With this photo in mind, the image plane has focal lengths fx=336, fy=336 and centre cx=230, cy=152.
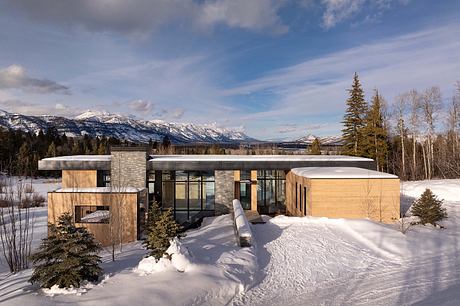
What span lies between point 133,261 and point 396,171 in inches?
1369

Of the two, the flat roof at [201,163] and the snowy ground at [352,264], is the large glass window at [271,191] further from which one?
the snowy ground at [352,264]

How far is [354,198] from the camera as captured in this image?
50.5 feet

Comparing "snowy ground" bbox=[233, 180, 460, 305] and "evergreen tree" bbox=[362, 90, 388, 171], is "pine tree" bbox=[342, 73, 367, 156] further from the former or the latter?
"snowy ground" bbox=[233, 180, 460, 305]

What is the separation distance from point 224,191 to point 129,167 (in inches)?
211

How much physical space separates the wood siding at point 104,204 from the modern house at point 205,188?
37mm

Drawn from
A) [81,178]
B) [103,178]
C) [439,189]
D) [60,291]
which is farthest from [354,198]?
[81,178]

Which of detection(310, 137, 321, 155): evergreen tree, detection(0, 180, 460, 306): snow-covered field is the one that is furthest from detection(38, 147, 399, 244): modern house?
detection(310, 137, 321, 155): evergreen tree

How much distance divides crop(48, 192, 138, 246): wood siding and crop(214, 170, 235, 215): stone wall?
575 centimetres

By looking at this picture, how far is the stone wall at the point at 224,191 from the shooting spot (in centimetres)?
1884

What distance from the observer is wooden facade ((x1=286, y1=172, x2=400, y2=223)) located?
15195mm

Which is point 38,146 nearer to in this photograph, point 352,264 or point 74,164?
point 74,164

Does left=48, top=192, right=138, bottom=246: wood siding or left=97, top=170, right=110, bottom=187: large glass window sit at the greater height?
left=97, top=170, right=110, bottom=187: large glass window

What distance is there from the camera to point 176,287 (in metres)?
6.86

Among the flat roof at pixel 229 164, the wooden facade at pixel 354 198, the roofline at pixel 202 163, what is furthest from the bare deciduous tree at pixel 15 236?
the wooden facade at pixel 354 198
